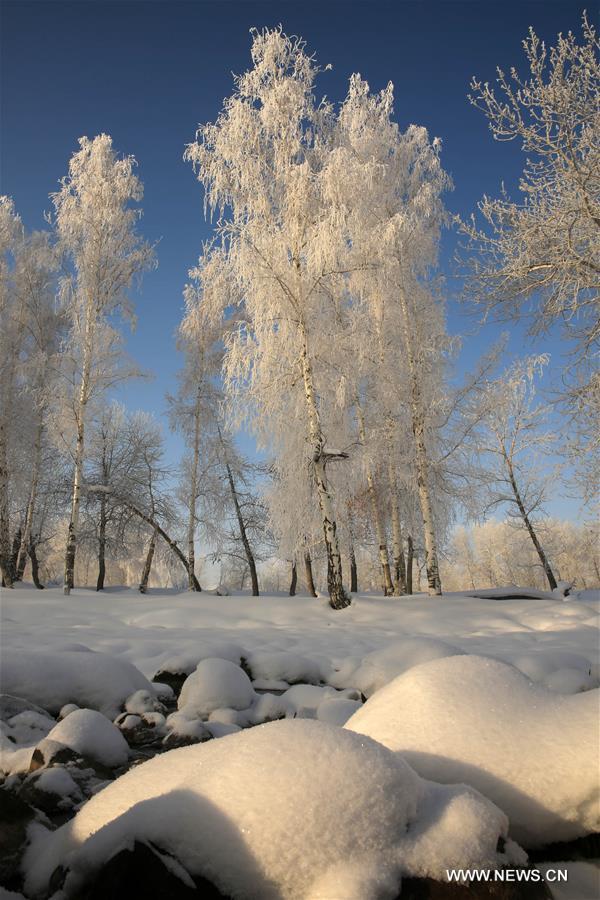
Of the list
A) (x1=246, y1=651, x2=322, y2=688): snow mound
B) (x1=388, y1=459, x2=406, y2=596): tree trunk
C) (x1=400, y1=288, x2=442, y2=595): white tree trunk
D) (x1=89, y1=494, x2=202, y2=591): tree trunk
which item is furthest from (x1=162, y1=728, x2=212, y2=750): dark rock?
(x1=89, y1=494, x2=202, y2=591): tree trunk

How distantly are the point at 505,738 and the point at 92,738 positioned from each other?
2316 millimetres

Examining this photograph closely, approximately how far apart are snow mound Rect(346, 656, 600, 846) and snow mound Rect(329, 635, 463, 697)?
2.12 meters

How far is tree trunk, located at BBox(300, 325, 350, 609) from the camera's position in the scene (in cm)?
984

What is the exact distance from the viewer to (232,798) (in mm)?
1661

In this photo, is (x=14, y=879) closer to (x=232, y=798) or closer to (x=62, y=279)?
(x=232, y=798)

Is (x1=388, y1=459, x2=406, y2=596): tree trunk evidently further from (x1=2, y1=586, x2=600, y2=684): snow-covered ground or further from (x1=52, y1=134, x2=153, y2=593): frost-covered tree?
(x1=52, y1=134, x2=153, y2=593): frost-covered tree

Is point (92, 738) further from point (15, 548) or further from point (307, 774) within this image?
point (15, 548)

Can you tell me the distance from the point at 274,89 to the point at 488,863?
12856mm

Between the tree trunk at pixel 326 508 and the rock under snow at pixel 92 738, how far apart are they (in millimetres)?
6807

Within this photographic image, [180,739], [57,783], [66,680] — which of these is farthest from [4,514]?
[57,783]

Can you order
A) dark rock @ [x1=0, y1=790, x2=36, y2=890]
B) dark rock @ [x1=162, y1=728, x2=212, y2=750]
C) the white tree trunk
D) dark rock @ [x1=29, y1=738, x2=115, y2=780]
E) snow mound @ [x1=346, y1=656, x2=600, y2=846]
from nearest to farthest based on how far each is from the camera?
dark rock @ [x1=0, y1=790, x2=36, y2=890], snow mound @ [x1=346, y1=656, x2=600, y2=846], dark rock @ [x1=29, y1=738, x2=115, y2=780], dark rock @ [x1=162, y1=728, x2=212, y2=750], the white tree trunk

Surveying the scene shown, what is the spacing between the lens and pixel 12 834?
78.8 inches

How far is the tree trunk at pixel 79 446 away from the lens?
1241 cm

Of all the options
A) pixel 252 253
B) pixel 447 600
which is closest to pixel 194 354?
pixel 252 253
